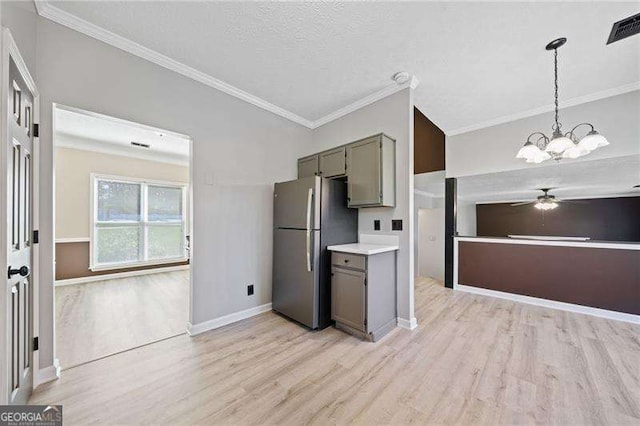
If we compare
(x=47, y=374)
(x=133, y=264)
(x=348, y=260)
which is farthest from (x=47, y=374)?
(x=133, y=264)

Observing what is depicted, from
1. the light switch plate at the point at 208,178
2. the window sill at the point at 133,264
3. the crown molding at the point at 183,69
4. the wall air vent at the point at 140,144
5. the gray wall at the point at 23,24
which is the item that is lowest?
the window sill at the point at 133,264

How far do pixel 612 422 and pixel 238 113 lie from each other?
3.97 meters

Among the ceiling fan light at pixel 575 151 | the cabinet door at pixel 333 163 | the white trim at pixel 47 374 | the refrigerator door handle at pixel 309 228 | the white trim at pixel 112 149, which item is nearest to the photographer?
the white trim at pixel 47 374

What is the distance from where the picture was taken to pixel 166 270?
536 centimetres

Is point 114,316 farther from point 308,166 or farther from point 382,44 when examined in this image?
point 382,44

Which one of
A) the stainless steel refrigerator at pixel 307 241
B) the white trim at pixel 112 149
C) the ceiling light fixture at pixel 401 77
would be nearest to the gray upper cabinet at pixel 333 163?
the stainless steel refrigerator at pixel 307 241

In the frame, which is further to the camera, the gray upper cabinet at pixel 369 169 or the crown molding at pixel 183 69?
the gray upper cabinet at pixel 369 169

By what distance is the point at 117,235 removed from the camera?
16.1 ft

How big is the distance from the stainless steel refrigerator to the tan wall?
4.14m

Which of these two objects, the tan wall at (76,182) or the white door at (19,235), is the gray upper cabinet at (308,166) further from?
the tan wall at (76,182)

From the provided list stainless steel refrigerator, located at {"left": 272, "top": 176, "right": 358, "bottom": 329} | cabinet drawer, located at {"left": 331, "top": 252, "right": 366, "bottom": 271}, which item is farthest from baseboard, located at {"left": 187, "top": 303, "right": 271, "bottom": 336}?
cabinet drawer, located at {"left": 331, "top": 252, "right": 366, "bottom": 271}

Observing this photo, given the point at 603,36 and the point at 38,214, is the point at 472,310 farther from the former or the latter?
the point at 38,214

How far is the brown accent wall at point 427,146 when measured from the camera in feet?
14.2

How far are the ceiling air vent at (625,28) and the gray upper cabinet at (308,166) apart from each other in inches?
115
